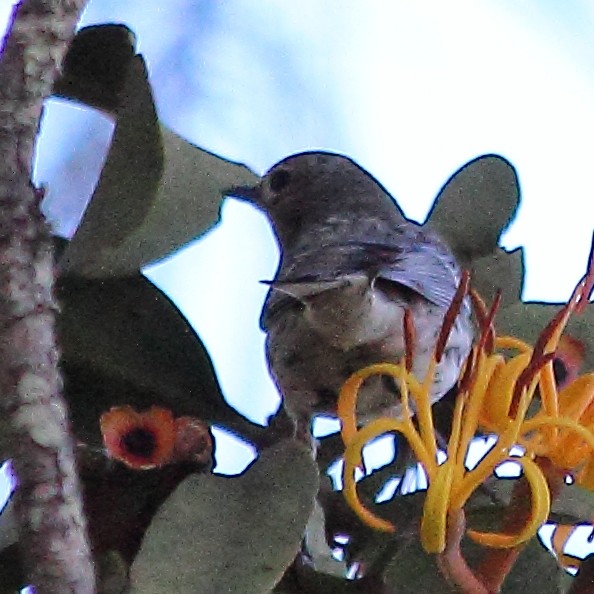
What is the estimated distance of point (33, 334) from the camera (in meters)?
0.48

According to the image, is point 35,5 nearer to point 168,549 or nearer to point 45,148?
point 168,549

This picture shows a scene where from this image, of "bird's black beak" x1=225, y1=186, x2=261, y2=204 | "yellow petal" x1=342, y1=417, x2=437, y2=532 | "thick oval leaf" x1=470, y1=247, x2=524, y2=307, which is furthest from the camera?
"bird's black beak" x1=225, y1=186, x2=261, y2=204

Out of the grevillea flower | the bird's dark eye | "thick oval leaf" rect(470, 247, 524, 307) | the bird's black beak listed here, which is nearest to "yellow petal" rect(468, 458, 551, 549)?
the grevillea flower

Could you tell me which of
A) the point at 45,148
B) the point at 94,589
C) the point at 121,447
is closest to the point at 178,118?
the point at 45,148

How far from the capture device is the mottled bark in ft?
1.45

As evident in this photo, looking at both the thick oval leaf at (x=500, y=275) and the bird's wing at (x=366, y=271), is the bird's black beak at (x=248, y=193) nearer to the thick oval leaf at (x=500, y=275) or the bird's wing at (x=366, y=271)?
the bird's wing at (x=366, y=271)

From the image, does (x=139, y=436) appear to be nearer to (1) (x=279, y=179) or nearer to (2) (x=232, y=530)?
(2) (x=232, y=530)

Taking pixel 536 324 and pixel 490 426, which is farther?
pixel 536 324

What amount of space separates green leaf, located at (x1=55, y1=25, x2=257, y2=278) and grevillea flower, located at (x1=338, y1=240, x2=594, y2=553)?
139 mm

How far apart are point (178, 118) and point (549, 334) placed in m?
0.73

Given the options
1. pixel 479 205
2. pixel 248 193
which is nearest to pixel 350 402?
pixel 479 205

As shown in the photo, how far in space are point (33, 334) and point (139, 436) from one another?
15 centimetres

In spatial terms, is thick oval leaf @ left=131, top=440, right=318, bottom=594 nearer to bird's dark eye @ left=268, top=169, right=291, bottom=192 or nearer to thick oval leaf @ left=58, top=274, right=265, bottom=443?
thick oval leaf @ left=58, top=274, right=265, bottom=443

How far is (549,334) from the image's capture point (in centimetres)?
53
